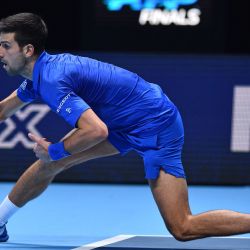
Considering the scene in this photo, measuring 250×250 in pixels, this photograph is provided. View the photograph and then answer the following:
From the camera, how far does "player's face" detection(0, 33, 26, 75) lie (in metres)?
5.54

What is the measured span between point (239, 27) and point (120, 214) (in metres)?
4.75

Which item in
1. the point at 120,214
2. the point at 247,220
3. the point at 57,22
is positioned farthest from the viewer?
the point at 57,22

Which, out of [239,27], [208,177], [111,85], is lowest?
[208,177]

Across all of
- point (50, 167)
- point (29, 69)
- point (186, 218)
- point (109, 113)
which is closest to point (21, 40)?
point (29, 69)

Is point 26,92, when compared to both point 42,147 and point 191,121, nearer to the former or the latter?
point 42,147

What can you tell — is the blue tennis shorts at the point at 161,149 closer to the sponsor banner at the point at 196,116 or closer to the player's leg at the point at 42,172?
the player's leg at the point at 42,172

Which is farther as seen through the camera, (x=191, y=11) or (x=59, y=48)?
(x=59, y=48)

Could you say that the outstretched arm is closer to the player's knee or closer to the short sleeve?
the player's knee

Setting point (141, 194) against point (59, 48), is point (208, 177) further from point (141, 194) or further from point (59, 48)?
point (59, 48)

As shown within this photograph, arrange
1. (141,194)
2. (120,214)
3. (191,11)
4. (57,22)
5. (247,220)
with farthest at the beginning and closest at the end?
(57,22) < (191,11) < (141,194) < (120,214) < (247,220)

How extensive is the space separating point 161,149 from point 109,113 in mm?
405

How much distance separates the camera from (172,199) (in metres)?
5.57

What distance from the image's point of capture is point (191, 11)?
10.4 meters

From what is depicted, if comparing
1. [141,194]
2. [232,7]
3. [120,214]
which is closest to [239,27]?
[232,7]
